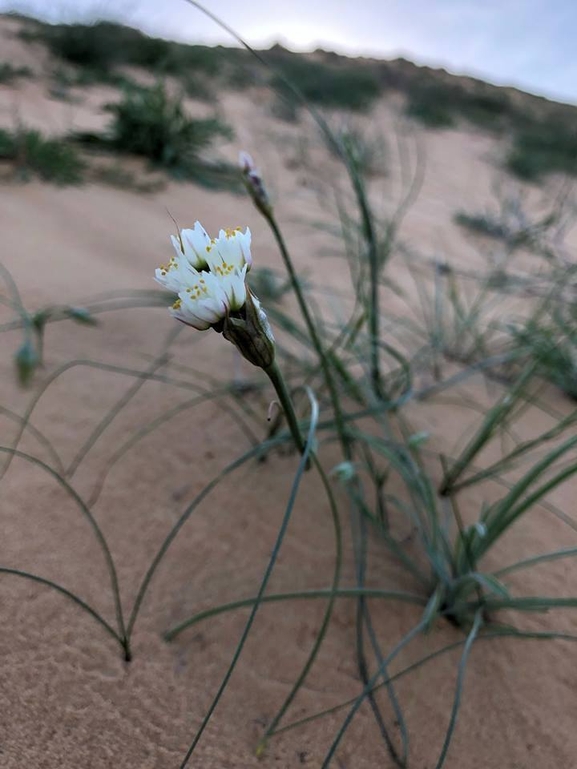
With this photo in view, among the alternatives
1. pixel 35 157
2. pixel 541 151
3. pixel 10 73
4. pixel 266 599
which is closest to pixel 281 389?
pixel 266 599

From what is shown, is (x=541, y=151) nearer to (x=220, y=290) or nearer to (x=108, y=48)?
(x=108, y=48)

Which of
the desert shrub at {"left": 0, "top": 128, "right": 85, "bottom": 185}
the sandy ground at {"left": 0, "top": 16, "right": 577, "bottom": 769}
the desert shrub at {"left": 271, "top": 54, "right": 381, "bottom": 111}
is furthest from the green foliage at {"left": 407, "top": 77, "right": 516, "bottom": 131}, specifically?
the sandy ground at {"left": 0, "top": 16, "right": 577, "bottom": 769}

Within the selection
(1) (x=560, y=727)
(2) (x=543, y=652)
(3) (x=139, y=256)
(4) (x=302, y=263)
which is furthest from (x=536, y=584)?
(4) (x=302, y=263)

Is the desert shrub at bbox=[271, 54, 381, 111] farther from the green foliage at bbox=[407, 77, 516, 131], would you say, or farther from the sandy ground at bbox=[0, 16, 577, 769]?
the sandy ground at bbox=[0, 16, 577, 769]

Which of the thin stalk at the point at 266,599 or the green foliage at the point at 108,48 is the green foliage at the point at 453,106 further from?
the thin stalk at the point at 266,599

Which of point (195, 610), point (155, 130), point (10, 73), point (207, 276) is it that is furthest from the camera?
point (10, 73)

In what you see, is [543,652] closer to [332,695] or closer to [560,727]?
Result: [560,727]

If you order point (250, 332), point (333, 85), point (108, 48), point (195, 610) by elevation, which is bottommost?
point (195, 610)
